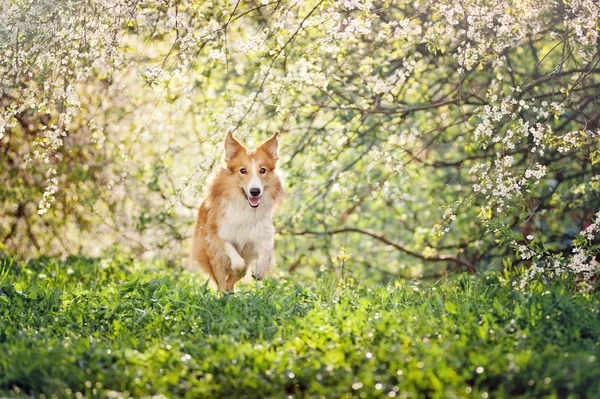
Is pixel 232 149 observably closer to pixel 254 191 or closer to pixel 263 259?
pixel 254 191

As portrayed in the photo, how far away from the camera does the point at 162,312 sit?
18.1 feet

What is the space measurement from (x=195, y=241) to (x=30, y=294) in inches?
61.4

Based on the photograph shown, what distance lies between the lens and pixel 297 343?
4.60 meters

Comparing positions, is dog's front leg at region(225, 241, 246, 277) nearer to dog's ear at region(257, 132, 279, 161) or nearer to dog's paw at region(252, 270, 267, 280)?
dog's paw at region(252, 270, 267, 280)

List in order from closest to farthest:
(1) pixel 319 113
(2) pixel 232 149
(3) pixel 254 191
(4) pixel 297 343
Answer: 1. (4) pixel 297 343
2. (3) pixel 254 191
3. (2) pixel 232 149
4. (1) pixel 319 113

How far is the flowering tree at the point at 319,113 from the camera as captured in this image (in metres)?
6.50

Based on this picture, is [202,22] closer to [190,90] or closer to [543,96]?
[190,90]

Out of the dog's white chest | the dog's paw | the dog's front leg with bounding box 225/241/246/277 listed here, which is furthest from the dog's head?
the dog's paw

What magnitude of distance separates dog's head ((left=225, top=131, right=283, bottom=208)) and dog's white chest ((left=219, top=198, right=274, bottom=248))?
5.1 inches

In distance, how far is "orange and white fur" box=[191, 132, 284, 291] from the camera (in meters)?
6.62

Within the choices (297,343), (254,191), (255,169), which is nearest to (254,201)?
(254,191)

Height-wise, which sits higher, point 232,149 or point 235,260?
point 232,149

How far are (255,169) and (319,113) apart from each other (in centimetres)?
316

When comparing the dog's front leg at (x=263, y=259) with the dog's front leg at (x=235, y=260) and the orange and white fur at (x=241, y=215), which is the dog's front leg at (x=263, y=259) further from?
the dog's front leg at (x=235, y=260)
